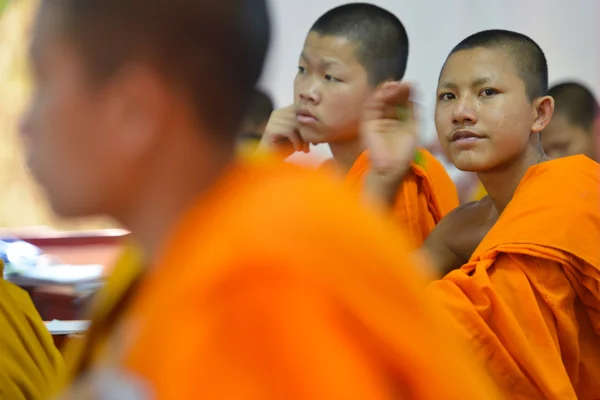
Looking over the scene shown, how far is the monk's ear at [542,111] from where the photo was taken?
1.52m

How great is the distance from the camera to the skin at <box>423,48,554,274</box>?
1.46m

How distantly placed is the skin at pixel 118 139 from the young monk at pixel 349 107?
3.56 ft

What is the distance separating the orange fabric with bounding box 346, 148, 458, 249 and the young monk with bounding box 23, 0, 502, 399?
1025 mm

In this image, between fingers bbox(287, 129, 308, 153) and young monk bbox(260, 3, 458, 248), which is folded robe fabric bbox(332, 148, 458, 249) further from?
fingers bbox(287, 129, 308, 153)

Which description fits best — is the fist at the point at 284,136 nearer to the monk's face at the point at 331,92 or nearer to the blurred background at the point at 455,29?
the monk's face at the point at 331,92

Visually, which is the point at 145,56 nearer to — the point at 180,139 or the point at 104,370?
the point at 180,139

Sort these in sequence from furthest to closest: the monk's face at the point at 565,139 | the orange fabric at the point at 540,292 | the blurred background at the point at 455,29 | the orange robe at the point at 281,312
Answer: the blurred background at the point at 455,29 → the monk's face at the point at 565,139 → the orange fabric at the point at 540,292 → the orange robe at the point at 281,312

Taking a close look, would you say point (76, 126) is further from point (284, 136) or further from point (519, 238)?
point (284, 136)

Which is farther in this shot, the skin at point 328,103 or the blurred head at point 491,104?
the skin at point 328,103

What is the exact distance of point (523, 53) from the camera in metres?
1.54

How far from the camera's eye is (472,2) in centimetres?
279

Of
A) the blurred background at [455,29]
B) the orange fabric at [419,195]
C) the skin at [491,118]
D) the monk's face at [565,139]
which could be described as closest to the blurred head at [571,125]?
the monk's face at [565,139]

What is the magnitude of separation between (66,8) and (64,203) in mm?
127

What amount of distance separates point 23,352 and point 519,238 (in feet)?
2.41
